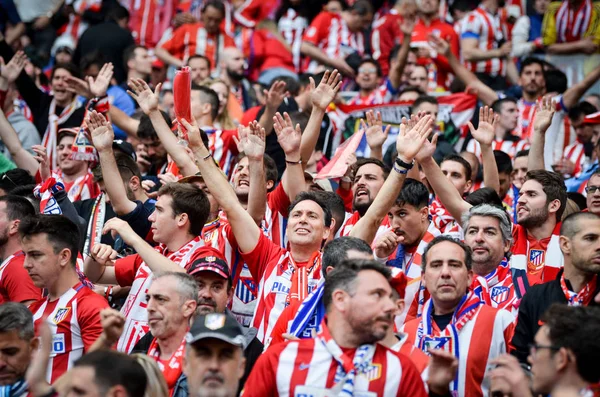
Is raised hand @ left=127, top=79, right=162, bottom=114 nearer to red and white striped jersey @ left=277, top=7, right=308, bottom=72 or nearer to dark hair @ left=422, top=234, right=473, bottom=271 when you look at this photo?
dark hair @ left=422, top=234, right=473, bottom=271

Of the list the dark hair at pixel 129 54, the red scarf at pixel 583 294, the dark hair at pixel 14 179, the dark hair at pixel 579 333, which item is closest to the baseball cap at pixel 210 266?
the red scarf at pixel 583 294

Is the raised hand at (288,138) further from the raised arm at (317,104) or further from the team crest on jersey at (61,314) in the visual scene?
the team crest on jersey at (61,314)

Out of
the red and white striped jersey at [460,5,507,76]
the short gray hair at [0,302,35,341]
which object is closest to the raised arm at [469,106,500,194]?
the short gray hair at [0,302,35,341]

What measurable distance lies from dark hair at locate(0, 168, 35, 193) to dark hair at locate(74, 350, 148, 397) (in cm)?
415

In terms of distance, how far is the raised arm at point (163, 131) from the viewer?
8609mm

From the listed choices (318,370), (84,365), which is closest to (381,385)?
(318,370)

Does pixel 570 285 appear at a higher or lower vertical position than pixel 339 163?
lower

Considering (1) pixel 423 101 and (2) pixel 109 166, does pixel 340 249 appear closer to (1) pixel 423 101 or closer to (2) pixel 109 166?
(2) pixel 109 166

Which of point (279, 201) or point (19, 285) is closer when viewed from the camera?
point (19, 285)

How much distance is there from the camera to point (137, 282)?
7234mm

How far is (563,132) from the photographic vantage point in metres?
11.6

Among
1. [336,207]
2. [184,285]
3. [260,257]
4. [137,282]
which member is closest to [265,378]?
Answer: [184,285]

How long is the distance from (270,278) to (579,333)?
257 cm

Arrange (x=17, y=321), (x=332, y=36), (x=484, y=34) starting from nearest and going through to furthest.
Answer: (x=17, y=321) → (x=484, y=34) → (x=332, y=36)
